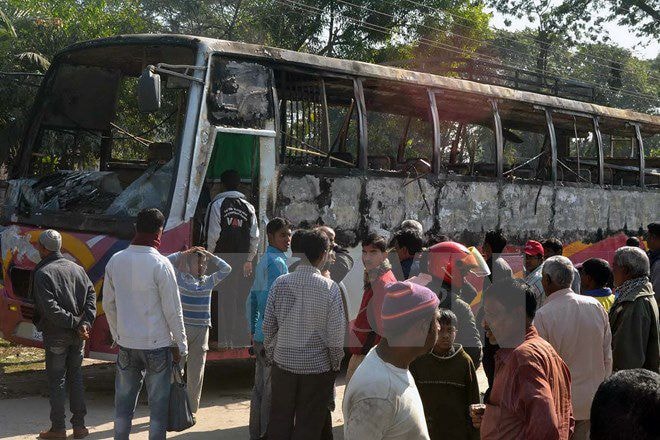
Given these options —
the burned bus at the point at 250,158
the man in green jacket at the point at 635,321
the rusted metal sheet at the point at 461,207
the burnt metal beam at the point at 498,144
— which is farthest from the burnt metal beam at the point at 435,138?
the man in green jacket at the point at 635,321

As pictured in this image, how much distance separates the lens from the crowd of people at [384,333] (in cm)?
342

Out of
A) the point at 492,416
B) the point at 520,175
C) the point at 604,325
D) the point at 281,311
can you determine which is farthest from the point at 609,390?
the point at 520,175

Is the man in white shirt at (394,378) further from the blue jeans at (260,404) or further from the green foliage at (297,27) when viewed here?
the green foliage at (297,27)

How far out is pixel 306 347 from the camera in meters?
5.54

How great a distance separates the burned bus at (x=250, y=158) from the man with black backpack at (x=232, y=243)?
11 cm

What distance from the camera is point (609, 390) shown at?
224cm

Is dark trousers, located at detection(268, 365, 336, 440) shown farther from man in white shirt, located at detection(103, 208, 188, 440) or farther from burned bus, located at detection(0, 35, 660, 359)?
burned bus, located at detection(0, 35, 660, 359)

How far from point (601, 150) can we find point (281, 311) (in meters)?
8.45

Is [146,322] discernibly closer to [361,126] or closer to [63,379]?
[63,379]

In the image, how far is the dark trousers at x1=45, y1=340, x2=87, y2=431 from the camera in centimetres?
671

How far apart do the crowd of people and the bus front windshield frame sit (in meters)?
0.85

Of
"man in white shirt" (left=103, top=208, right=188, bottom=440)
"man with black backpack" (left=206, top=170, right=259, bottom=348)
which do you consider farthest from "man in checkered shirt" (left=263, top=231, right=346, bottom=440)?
"man with black backpack" (left=206, top=170, right=259, bottom=348)

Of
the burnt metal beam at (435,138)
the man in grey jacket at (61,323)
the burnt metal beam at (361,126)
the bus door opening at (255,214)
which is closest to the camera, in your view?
the man in grey jacket at (61,323)

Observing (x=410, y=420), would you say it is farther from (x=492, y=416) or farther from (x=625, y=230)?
(x=625, y=230)
